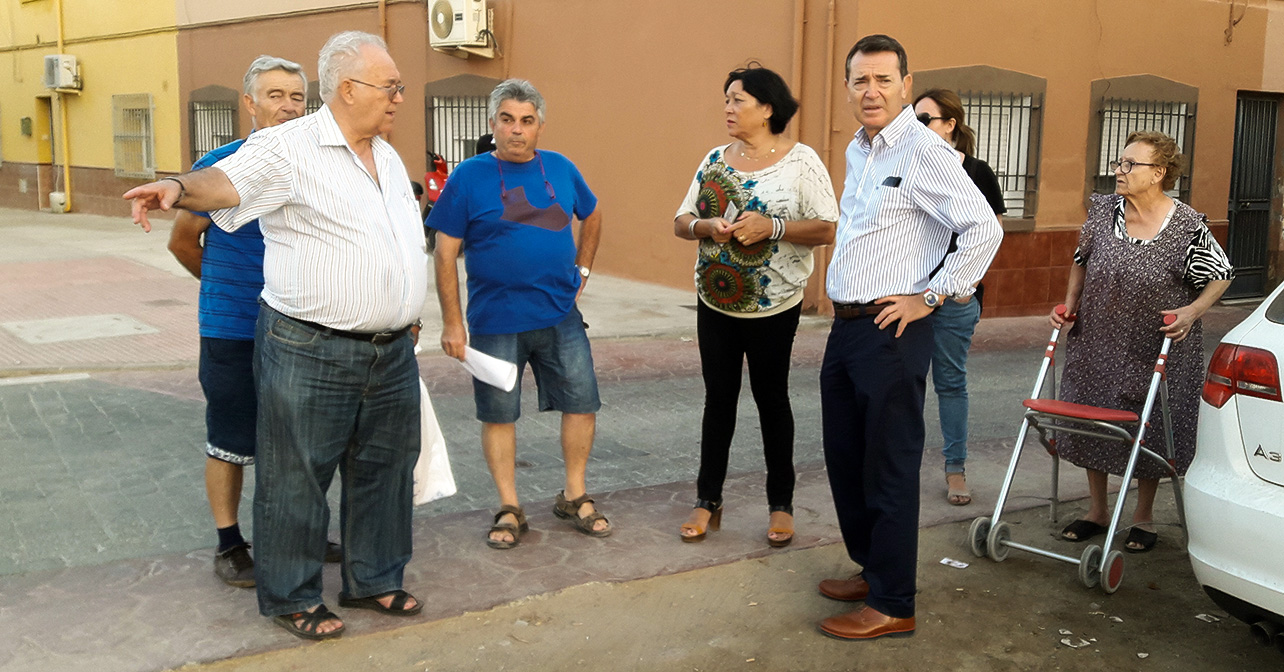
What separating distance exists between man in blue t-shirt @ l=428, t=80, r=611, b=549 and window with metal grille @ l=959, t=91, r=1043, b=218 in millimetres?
7493

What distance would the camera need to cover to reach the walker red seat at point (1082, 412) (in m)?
4.49

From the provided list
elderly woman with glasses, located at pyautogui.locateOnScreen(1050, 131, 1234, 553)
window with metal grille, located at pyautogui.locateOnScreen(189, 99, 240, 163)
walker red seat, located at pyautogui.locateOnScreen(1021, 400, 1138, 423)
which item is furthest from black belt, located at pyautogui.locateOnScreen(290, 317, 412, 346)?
window with metal grille, located at pyautogui.locateOnScreen(189, 99, 240, 163)

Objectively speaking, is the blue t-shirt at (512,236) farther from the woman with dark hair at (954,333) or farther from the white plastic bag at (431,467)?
the woman with dark hair at (954,333)

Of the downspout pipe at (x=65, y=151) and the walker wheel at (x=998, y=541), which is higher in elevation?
the downspout pipe at (x=65, y=151)

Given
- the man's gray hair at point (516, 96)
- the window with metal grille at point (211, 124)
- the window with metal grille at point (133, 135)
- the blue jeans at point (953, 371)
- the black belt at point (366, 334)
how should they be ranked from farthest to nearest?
the window with metal grille at point (133, 135)
the window with metal grille at point (211, 124)
the blue jeans at point (953, 371)
the man's gray hair at point (516, 96)
the black belt at point (366, 334)

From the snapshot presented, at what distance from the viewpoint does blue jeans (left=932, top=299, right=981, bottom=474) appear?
5.67 meters

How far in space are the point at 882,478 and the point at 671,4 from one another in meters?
8.98

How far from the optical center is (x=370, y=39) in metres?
3.86

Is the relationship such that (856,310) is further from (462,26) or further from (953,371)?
(462,26)

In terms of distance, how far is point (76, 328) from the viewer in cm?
979

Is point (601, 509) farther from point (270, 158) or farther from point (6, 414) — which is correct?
point (6, 414)

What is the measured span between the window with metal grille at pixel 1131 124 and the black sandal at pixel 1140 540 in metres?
8.06

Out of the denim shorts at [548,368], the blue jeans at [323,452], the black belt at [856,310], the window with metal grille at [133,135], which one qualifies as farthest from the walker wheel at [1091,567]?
the window with metal grille at [133,135]

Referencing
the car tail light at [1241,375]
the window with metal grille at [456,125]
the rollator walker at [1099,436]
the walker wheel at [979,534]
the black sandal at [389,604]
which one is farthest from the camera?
the window with metal grille at [456,125]
